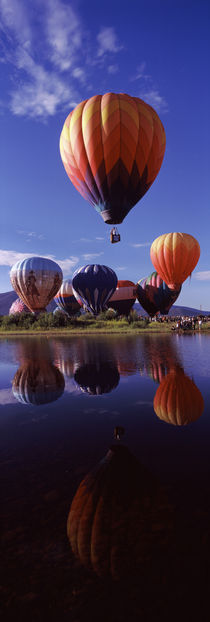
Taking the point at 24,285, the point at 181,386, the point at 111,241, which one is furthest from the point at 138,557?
the point at 24,285

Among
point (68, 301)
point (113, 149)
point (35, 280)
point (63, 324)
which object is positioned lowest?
point (63, 324)

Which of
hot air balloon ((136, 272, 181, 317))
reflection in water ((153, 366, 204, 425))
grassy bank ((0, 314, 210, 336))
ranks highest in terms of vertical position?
hot air balloon ((136, 272, 181, 317))

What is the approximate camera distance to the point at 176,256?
31.5 meters

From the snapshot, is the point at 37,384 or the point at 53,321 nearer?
the point at 37,384

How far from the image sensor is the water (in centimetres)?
180

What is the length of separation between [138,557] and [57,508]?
88cm

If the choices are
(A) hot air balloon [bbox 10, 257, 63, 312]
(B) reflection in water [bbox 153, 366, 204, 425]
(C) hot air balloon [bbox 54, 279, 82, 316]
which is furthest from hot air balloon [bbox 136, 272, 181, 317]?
(B) reflection in water [bbox 153, 366, 204, 425]

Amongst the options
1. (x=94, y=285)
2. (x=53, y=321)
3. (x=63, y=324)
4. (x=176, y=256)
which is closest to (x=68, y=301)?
(x=94, y=285)

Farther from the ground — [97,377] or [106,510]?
[97,377]

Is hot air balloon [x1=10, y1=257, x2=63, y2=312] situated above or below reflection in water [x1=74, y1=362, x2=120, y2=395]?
above

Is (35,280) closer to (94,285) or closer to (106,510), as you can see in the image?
(94,285)

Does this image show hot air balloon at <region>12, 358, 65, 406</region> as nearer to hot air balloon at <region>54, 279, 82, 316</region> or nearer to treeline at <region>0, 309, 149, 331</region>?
treeline at <region>0, 309, 149, 331</region>

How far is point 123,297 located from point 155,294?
5961mm

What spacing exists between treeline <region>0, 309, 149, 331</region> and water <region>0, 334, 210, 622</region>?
1155 inches
